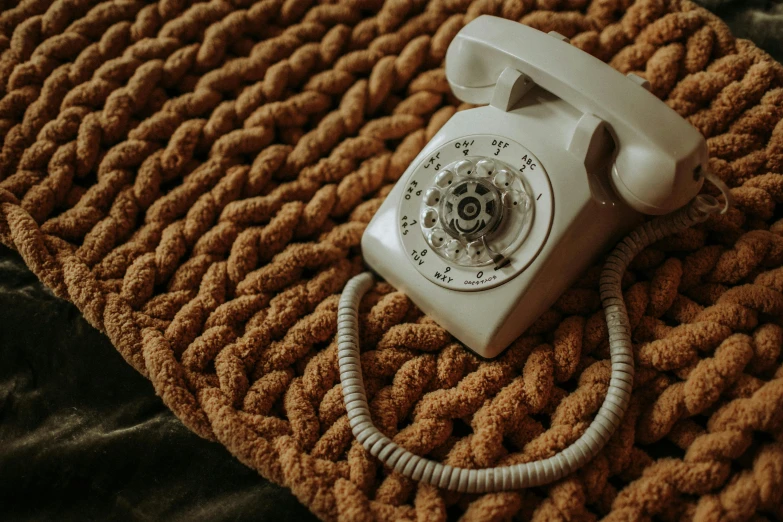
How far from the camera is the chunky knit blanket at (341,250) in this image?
2.18 feet

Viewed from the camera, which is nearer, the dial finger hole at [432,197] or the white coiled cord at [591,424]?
the white coiled cord at [591,424]

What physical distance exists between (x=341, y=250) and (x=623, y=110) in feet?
1.28

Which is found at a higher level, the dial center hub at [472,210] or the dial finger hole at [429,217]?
the dial center hub at [472,210]

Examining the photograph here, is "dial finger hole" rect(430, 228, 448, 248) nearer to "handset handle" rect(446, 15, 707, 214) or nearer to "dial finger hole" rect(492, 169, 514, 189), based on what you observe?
"dial finger hole" rect(492, 169, 514, 189)

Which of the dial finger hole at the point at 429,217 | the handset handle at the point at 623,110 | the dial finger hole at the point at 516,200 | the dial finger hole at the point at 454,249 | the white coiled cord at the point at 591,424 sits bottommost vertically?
the white coiled cord at the point at 591,424

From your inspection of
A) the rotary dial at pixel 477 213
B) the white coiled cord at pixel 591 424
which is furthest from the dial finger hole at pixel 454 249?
the white coiled cord at pixel 591 424

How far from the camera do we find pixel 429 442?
689 mm

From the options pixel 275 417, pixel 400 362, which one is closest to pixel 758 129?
pixel 400 362

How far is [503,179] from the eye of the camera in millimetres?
739

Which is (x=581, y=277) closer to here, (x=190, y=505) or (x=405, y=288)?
(x=405, y=288)

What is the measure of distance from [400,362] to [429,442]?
0.10 metres

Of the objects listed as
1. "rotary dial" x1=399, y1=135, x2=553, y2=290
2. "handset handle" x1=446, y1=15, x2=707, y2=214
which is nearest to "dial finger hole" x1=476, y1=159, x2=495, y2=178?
"rotary dial" x1=399, y1=135, x2=553, y2=290

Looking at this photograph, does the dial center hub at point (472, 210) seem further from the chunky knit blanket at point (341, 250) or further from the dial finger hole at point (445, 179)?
the chunky knit blanket at point (341, 250)

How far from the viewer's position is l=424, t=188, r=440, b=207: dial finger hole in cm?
77
